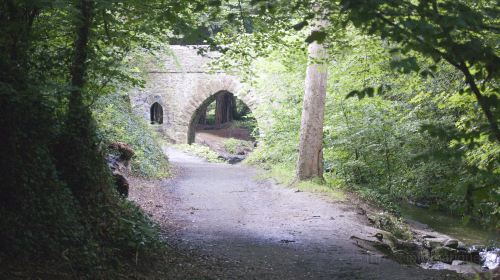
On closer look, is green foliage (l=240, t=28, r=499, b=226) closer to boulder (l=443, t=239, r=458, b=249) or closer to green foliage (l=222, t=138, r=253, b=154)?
boulder (l=443, t=239, r=458, b=249)

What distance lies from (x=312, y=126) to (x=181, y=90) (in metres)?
14.9

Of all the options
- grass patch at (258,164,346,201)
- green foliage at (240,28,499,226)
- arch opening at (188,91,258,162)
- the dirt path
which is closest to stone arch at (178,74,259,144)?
arch opening at (188,91,258,162)

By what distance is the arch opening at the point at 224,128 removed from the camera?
2850 centimetres

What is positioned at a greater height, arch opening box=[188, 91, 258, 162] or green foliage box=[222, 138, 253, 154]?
arch opening box=[188, 91, 258, 162]

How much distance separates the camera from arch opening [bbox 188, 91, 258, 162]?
28.5 meters

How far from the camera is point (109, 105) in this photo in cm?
1398

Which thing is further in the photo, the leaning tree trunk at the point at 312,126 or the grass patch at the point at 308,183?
the leaning tree trunk at the point at 312,126

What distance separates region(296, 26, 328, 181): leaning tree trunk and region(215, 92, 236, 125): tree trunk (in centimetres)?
2489

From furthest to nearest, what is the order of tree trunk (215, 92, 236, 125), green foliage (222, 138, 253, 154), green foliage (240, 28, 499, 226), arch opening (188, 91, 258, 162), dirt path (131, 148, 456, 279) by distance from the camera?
tree trunk (215, 92, 236, 125), green foliage (222, 138, 253, 154), arch opening (188, 91, 258, 162), green foliage (240, 28, 499, 226), dirt path (131, 148, 456, 279)

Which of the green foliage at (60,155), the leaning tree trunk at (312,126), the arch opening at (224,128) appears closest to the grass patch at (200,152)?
the arch opening at (224,128)

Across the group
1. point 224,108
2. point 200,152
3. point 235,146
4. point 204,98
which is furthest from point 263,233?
point 224,108

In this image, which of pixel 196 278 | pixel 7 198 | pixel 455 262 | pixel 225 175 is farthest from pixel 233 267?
pixel 225 175

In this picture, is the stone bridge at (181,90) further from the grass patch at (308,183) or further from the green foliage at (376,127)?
the green foliage at (376,127)

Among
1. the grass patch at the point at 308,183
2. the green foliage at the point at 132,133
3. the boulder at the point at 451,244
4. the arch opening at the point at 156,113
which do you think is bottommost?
the boulder at the point at 451,244
